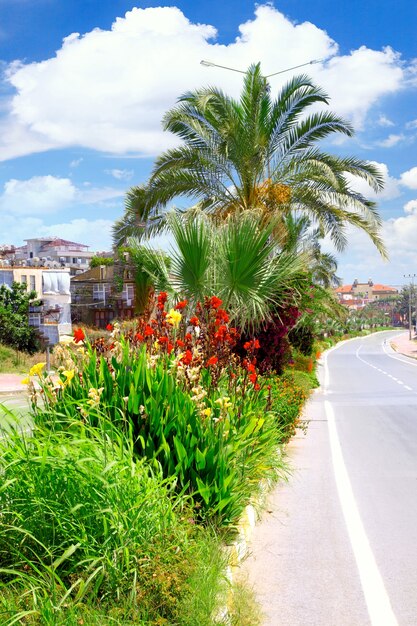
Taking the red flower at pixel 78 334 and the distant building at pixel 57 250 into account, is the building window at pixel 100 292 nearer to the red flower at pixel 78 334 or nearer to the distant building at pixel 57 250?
the red flower at pixel 78 334

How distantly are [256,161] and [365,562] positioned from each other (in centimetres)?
1503

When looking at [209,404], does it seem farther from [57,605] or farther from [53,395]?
→ [57,605]

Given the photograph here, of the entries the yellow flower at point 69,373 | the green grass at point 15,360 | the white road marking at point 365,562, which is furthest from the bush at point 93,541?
the green grass at point 15,360

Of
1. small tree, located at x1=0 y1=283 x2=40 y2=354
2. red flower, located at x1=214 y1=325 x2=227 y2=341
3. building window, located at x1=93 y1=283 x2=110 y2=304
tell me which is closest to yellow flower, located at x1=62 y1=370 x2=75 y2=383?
red flower, located at x1=214 y1=325 x2=227 y2=341

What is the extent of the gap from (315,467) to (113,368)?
4680 mm

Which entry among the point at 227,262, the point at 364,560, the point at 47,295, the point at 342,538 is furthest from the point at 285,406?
the point at 47,295

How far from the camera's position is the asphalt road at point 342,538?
5055 millimetres

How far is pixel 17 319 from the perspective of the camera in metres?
43.9

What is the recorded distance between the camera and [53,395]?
20.5ft

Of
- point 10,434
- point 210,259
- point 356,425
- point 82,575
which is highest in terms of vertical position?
point 210,259

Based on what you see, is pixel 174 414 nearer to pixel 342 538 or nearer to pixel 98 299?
pixel 342 538

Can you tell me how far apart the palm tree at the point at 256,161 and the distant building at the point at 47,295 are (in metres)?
25.4

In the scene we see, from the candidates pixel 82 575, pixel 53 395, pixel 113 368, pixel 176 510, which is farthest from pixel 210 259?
pixel 82 575

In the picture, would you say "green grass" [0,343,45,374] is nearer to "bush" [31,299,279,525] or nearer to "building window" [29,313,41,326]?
"building window" [29,313,41,326]
